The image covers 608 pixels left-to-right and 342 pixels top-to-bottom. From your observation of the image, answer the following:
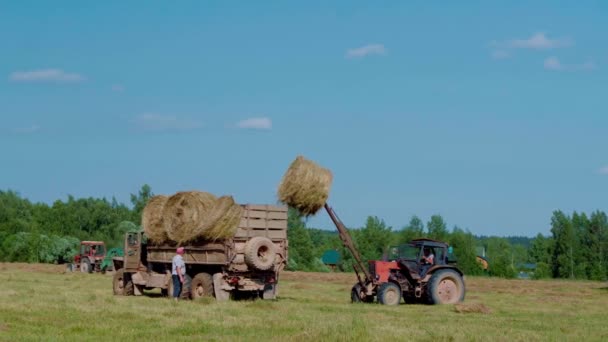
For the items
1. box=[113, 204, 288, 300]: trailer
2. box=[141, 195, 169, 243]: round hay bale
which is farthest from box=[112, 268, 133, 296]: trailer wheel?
box=[141, 195, 169, 243]: round hay bale

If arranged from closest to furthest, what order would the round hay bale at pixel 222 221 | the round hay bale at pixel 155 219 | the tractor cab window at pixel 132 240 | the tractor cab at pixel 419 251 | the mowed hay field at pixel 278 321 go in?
the mowed hay field at pixel 278 321
the round hay bale at pixel 222 221
the tractor cab at pixel 419 251
the round hay bale at pixel 155 219
the tractor cab window at pixel 132 240

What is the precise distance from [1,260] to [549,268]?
168 feet

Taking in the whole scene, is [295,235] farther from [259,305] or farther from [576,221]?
[259,305]

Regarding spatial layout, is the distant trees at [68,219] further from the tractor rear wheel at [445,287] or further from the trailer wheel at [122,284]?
the tractor rear wheel at [445,287]

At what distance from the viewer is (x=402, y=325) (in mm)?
18297

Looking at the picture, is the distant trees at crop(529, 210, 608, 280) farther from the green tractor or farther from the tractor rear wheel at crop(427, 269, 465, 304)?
the tractor rear wheel at crop(427, 269, 465, 304)

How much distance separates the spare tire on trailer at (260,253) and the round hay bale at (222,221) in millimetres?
624

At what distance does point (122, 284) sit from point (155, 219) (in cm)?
381

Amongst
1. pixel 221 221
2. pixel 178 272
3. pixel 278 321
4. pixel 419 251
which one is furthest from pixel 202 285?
pixel 278 321

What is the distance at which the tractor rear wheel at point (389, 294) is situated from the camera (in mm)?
25766

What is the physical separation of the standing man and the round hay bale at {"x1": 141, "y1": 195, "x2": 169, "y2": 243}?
1431mm

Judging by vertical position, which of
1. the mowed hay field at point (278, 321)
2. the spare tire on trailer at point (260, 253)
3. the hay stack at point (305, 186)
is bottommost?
the mowed hay field at point (278, 321)

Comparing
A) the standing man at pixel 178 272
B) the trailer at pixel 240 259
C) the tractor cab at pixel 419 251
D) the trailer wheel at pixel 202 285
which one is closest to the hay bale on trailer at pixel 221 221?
the trailer at pixel 240 259

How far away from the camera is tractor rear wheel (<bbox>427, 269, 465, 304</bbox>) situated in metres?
26.3
